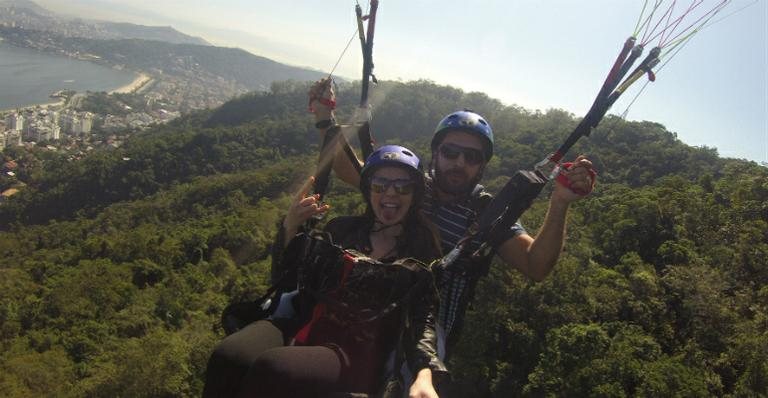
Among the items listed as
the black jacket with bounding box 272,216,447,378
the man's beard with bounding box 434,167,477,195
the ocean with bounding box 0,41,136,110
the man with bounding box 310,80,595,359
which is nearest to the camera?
the black jacket with bounding box 272,216,447,378

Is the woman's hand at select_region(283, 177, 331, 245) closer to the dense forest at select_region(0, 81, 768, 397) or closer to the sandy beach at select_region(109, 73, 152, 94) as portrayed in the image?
the dense forest at select_region(0, 81, 768, 397)

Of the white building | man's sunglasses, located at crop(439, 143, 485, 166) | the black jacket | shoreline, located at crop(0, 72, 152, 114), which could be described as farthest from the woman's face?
shoreline, located at crop(0, 72, 152, 114)

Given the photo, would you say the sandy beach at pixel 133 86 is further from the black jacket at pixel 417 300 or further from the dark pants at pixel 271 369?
the dark pants at pixel 271 369

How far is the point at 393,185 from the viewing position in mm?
3080

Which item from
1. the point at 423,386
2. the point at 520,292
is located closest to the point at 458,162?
the point at 423,386

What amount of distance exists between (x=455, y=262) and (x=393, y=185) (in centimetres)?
66

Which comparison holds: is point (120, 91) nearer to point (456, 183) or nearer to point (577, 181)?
point (456, 183)

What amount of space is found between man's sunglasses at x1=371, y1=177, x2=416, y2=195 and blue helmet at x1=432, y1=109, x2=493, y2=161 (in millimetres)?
808

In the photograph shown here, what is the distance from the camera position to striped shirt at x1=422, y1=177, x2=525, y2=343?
2.99 metres

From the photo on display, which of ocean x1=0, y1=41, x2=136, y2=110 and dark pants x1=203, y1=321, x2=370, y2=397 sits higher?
dark pants x1=203, y1=321, x2=370, y2=397

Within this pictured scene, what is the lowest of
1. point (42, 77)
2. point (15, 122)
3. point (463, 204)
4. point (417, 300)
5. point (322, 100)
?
point (15, 122)

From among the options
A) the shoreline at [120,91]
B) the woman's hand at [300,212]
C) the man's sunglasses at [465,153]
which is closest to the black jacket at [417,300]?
the woman's hand at [300,212]

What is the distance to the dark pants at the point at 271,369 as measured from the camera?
7.06 ft

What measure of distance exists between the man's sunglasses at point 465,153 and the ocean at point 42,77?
14156cm
